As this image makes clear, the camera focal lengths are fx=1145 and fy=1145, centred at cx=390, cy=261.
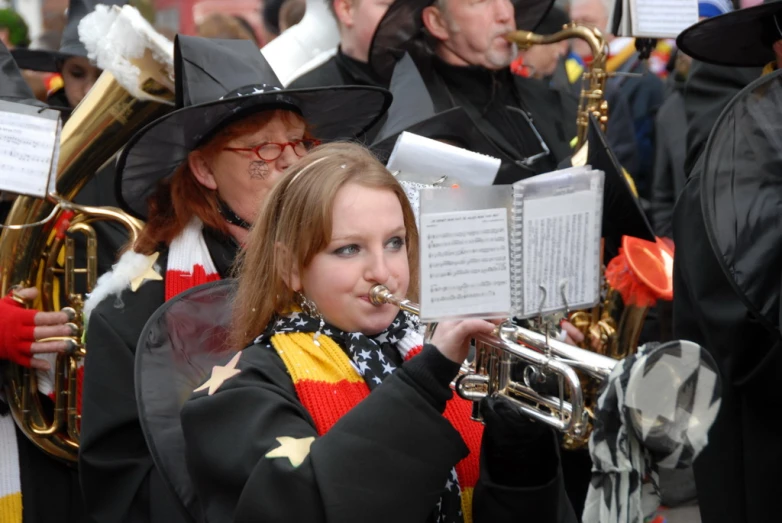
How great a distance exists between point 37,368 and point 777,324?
7.84ft

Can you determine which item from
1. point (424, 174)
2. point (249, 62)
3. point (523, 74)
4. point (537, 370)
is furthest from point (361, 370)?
point (523, 74)

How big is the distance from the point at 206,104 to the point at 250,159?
0.20 metres

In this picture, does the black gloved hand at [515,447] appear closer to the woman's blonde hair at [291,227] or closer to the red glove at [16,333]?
the woman's blonde hair at [291,227]

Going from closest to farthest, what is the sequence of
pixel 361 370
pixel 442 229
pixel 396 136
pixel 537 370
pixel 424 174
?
pixel 442 229, pixel 537 370, pixel 361 370, pixel 424 174, pixel 396 136

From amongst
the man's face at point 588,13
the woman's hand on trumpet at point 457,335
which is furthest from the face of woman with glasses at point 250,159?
the man's face at point 588,13

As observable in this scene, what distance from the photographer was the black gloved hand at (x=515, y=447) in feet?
7.38

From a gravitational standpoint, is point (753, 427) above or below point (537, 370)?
below

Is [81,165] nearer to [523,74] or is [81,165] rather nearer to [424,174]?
[424,174]

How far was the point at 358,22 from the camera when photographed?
194 inches

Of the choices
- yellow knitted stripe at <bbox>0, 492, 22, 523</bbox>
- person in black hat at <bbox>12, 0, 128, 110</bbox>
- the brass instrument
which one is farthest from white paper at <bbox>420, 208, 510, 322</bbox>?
person in black hat at <bbox>12, 0, 128, 110</bbox>

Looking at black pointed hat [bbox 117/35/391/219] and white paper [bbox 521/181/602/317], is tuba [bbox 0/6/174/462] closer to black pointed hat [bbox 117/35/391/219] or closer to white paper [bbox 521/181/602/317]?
black pointed hat [bbox 117/35/391/219]

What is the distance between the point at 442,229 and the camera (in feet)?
→ 6.45

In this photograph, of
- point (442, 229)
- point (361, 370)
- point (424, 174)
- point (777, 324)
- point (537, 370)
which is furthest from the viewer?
point (424, 174)

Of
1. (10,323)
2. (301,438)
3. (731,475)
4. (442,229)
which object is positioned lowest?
(731,475)
